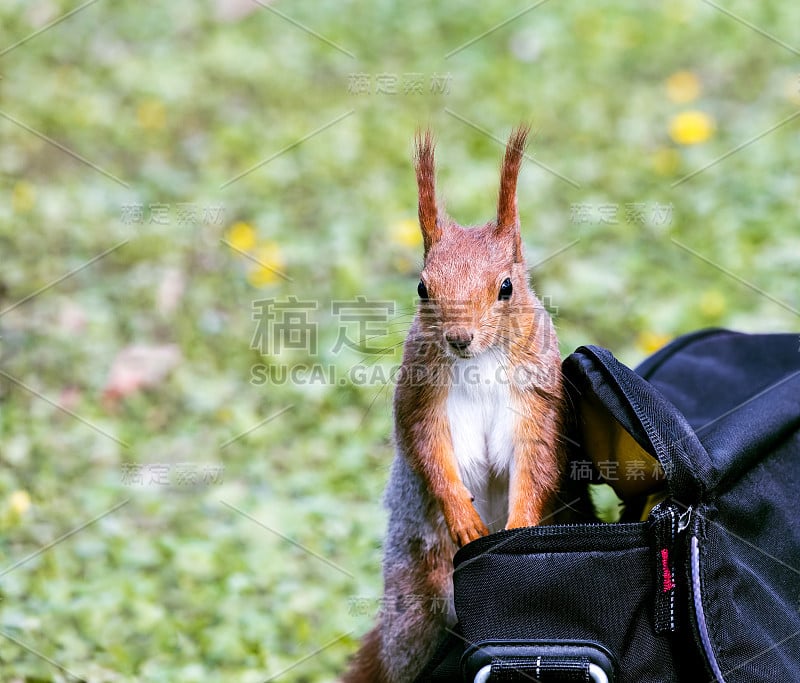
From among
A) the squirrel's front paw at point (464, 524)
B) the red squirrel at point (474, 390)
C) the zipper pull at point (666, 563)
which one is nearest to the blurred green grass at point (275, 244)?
the red squirrel at point (474, 390)

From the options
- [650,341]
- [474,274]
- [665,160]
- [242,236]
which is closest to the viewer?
[474,274]

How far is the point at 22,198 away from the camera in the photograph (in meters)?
3.79

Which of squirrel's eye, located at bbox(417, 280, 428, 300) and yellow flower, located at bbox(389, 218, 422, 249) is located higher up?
yellow flower, located at bbox(389, 218, 422, 249)

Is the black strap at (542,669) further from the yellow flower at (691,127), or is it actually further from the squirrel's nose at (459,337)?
the yellow flower at (691,127)

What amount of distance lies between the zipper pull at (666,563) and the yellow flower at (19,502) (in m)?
1.60

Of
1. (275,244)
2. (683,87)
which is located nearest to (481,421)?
(275,244)

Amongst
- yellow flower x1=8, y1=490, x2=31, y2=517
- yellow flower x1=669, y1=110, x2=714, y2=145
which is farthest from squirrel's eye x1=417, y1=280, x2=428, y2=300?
yellow flower x1=669, y1=110, x2=714, y2=145

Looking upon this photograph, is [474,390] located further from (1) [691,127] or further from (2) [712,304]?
(1) [691,127]

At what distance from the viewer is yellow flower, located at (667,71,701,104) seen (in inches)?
170

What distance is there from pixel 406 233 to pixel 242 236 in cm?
58

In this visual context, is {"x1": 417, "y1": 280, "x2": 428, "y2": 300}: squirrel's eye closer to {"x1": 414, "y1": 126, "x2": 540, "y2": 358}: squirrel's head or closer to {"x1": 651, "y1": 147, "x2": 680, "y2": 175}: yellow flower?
{"x1": 414, "y1": 126, "x2": 540, "y2": 358}: squirrel's head

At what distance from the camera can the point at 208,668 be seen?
2246 mm

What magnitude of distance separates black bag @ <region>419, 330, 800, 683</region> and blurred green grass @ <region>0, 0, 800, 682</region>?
0.71 meters

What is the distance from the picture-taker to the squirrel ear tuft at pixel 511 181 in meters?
1.80
